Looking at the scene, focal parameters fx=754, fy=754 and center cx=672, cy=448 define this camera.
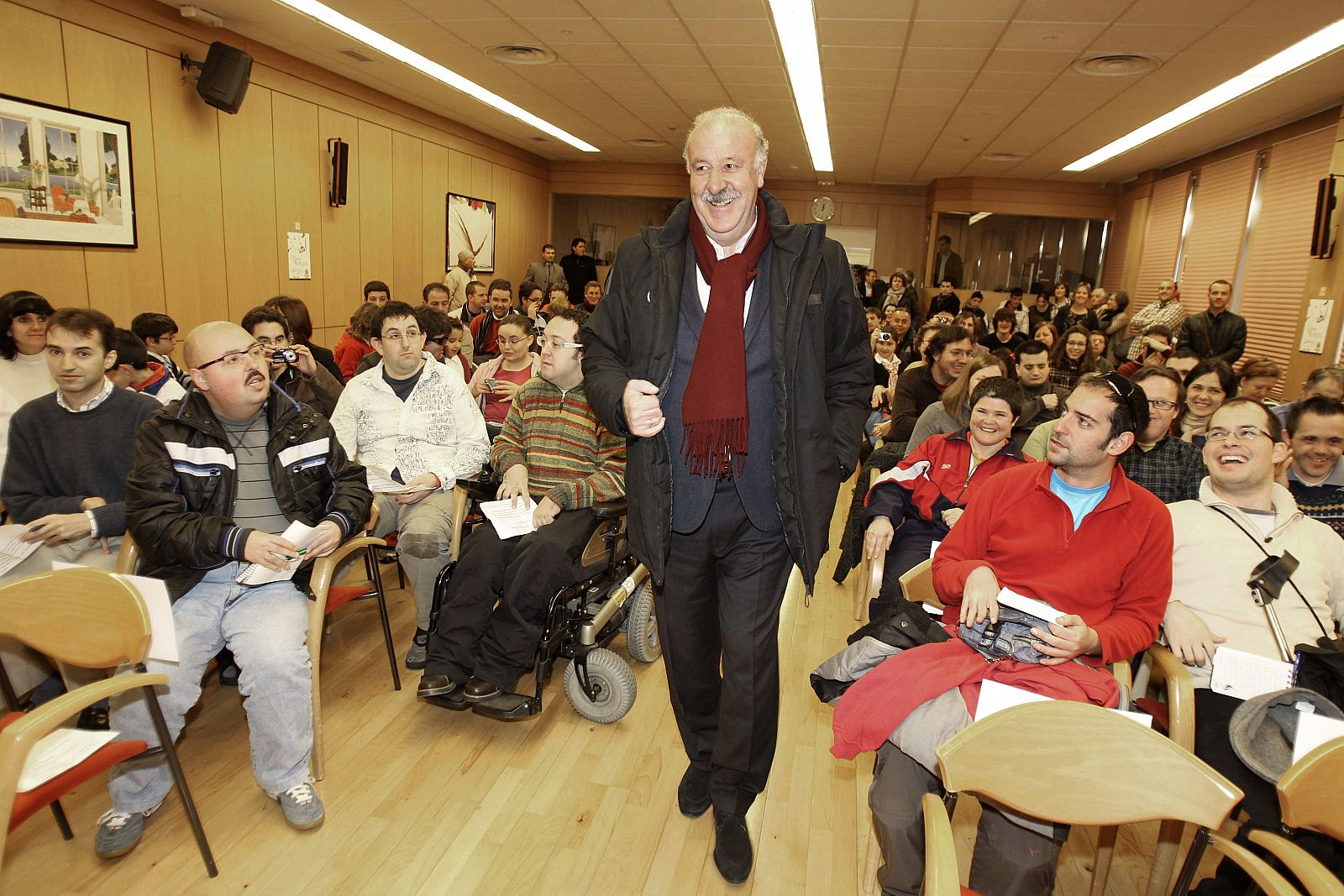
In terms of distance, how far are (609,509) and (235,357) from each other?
1.22 metres

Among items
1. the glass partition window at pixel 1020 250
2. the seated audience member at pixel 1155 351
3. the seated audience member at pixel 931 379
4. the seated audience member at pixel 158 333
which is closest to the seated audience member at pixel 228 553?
the seated audience member at pixel 158 333

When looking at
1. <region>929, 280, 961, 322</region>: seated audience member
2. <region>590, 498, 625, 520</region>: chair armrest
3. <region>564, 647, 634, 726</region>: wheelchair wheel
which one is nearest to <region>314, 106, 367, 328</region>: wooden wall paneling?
<region>590, 498, 625, 520</region>: chair armrest

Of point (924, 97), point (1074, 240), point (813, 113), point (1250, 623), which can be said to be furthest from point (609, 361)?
point (1074, 240)

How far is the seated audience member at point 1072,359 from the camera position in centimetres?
520

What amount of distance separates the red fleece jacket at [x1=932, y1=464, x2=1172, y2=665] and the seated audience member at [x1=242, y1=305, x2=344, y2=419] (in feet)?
7.34

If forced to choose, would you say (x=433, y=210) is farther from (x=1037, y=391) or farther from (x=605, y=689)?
(x=605, y=689)

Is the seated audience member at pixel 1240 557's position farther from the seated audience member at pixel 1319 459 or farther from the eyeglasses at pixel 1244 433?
the seated audience member at pixel 1319 459

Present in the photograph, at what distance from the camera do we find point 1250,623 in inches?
81.5

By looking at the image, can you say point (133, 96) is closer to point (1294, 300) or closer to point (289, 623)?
point (289, 623)

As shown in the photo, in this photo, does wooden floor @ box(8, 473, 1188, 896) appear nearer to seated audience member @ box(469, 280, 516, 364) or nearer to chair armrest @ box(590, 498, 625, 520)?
chair armrest @ box(590, 498, 625, 520)

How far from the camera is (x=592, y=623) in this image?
2.58 metres

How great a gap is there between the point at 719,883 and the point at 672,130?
9.03 m

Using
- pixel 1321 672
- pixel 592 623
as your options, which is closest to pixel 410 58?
pixel 592 623

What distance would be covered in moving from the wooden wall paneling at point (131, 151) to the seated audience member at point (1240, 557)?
614cm
